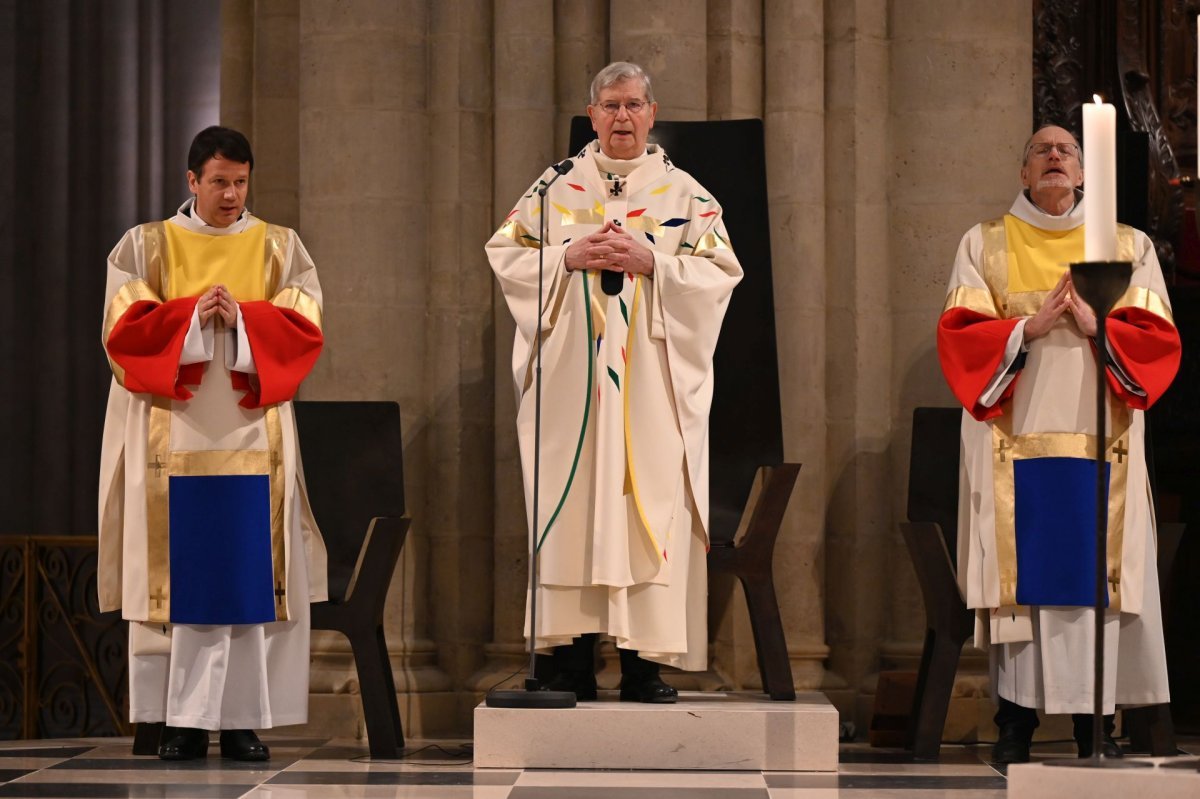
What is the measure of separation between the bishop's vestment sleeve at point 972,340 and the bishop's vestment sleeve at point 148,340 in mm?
2376

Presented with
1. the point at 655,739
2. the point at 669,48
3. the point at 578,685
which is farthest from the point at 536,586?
the point at 669,48

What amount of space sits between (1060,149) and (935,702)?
71.3 inches

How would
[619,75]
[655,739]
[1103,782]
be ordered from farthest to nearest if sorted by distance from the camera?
1. [619,75]
2. [655,739]
3. [1103,782]

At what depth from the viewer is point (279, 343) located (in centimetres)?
596

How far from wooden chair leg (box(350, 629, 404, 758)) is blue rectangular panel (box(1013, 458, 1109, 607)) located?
6.62 feet

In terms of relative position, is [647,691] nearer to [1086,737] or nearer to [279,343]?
[1086,737]

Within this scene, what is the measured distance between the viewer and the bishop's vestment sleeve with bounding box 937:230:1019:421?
19.5 feet

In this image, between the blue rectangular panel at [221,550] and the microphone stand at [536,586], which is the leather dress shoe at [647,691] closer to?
the microphone stand at [536,586]

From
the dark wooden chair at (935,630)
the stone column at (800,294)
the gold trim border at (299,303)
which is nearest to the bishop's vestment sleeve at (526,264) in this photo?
the gold trim border at (299,303)

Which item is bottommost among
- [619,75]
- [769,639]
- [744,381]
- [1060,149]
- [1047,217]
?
[769,639]

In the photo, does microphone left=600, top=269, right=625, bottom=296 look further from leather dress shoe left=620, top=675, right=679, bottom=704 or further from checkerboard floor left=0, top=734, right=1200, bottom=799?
checkerboard floor left=0, top=734, right=1200, bottom=799

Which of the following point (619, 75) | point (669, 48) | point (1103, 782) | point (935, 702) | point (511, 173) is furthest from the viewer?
point (511, 173)

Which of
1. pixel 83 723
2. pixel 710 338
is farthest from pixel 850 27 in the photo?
pixel 83 723

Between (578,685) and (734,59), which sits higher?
(734,59)
